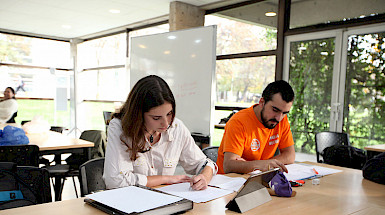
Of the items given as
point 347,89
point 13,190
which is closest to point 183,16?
point 347,89

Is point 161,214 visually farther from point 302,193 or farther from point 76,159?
point 76,159

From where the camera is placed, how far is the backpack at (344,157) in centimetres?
334

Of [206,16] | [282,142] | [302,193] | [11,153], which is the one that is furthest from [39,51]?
[302,193]

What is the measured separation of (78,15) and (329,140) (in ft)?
17.4

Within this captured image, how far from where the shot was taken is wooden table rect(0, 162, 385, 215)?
1.22 meters

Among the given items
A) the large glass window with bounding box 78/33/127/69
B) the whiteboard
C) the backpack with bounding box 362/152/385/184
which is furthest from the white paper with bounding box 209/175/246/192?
the large glass window with bounding box 78/33/127/69

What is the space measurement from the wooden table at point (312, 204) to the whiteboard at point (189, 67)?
2.85 meters

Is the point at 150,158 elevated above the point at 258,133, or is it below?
below

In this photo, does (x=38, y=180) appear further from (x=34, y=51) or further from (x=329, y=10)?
(x=34, y=51)

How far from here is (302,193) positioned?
5.13 feet

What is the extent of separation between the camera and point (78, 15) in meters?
6.64

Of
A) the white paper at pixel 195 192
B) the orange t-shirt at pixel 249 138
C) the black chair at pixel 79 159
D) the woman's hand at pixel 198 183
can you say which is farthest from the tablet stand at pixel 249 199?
the black chair at pixel 79 159

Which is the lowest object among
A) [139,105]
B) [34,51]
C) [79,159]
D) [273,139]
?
[79,159]

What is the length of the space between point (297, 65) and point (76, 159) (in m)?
3.23
